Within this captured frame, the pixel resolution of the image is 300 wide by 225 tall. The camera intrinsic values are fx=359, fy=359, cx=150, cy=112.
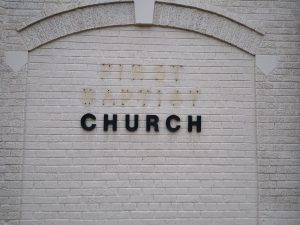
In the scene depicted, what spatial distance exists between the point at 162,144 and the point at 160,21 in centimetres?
196

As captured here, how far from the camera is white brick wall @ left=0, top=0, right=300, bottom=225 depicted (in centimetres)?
545

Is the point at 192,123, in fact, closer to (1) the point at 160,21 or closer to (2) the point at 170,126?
(2) the point at 170,126

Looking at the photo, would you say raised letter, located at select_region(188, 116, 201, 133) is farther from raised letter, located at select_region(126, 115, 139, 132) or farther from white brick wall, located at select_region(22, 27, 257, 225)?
raised letter, located at select_region(126, 115, 139, 132)

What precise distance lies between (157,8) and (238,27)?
4.37 ft

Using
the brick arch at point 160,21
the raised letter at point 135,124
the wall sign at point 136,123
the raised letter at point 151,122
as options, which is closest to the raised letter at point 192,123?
the wall sign at point 136,123

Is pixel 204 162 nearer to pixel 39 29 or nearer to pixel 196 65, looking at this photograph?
pixel 196 65

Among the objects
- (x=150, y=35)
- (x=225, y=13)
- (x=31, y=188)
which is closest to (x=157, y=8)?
(x=150, y=35)

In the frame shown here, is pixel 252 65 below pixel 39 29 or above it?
below

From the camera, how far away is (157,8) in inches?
226

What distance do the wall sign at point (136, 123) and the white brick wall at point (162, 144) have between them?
0.10 m

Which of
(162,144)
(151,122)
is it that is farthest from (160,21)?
(162,144)

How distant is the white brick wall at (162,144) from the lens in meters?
5.45

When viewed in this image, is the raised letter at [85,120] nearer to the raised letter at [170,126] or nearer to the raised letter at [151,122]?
the raised letter at [151,122]

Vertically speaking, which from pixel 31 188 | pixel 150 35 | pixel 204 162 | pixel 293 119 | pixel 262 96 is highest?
pixel 150 35
